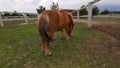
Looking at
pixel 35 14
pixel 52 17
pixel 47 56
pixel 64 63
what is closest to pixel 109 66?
pixel 64 63

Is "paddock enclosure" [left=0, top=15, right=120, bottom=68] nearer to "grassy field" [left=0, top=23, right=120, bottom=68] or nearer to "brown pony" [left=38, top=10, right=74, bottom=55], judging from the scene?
"grassy field" [left=0, top=23, right=120, bottom=68]

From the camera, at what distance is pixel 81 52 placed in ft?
17.8

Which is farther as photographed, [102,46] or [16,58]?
[102,46]

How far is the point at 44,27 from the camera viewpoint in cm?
470

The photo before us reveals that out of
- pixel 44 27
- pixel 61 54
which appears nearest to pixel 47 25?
pixel 44 27

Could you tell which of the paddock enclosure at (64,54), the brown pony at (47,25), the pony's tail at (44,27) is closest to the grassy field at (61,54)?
the paddock enclosure at (64,54)

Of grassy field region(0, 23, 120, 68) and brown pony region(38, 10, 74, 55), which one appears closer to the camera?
grassy field region(0, 23, 120, 68)

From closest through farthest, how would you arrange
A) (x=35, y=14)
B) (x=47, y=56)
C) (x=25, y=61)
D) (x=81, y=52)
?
(x=25, y=61) < (x=47, y=56) < (x=81, y=52) < (x=35, y=14)

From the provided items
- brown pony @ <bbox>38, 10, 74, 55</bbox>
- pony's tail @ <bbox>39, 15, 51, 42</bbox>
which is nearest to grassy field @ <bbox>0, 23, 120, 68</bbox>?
brown pony @ <bbox>38, 10, 74, 55</bbox>

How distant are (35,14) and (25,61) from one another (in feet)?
38.2

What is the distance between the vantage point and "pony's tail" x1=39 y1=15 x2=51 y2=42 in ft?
15.4

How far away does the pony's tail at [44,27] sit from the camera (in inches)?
184

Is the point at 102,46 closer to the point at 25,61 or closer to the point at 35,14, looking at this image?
the point at 25,61

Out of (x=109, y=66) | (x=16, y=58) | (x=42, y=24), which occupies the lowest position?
(x=109, y=66)
